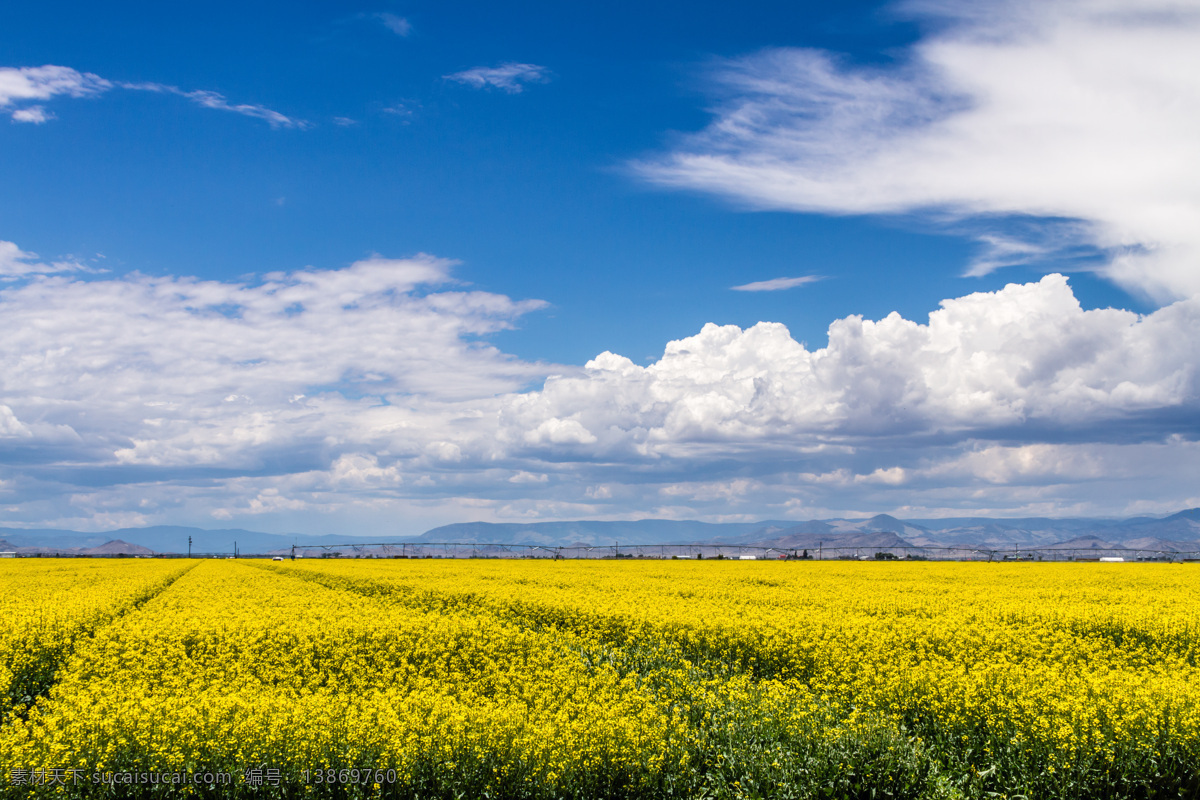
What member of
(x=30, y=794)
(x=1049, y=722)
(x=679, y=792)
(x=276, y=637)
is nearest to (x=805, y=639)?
(x=1049, y=722)

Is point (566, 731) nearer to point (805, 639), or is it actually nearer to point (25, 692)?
point (805, 639)

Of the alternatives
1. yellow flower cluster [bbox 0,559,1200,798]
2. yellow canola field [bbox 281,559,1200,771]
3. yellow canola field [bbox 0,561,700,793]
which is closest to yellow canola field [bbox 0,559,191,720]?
yellow flower cluster [bbox 0,559,1200,798]

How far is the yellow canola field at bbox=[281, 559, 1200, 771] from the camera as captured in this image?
37.6 ft

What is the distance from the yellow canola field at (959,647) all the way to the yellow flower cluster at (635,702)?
0.06m

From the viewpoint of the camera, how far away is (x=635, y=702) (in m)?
13.3

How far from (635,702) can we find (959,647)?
8893mm

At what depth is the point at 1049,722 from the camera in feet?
37.6

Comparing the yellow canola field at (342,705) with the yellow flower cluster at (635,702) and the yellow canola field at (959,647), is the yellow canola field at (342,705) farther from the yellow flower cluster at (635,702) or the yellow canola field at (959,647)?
the yellow canola field at (959,647)

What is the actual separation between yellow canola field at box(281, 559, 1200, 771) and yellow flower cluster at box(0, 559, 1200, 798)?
6 centimetres

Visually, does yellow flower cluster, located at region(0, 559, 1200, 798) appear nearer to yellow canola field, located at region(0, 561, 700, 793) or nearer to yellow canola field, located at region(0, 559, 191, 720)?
yellow canola field, located at region(0, 561, 700, 793)

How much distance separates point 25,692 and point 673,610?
1570cm

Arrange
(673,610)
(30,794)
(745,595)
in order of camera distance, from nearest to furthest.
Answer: (30,794) → (673,610) → (745,595)

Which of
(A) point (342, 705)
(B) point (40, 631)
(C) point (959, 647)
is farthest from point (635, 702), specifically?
(B) point (40, 631)

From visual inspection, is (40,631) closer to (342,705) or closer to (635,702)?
(342,705)
